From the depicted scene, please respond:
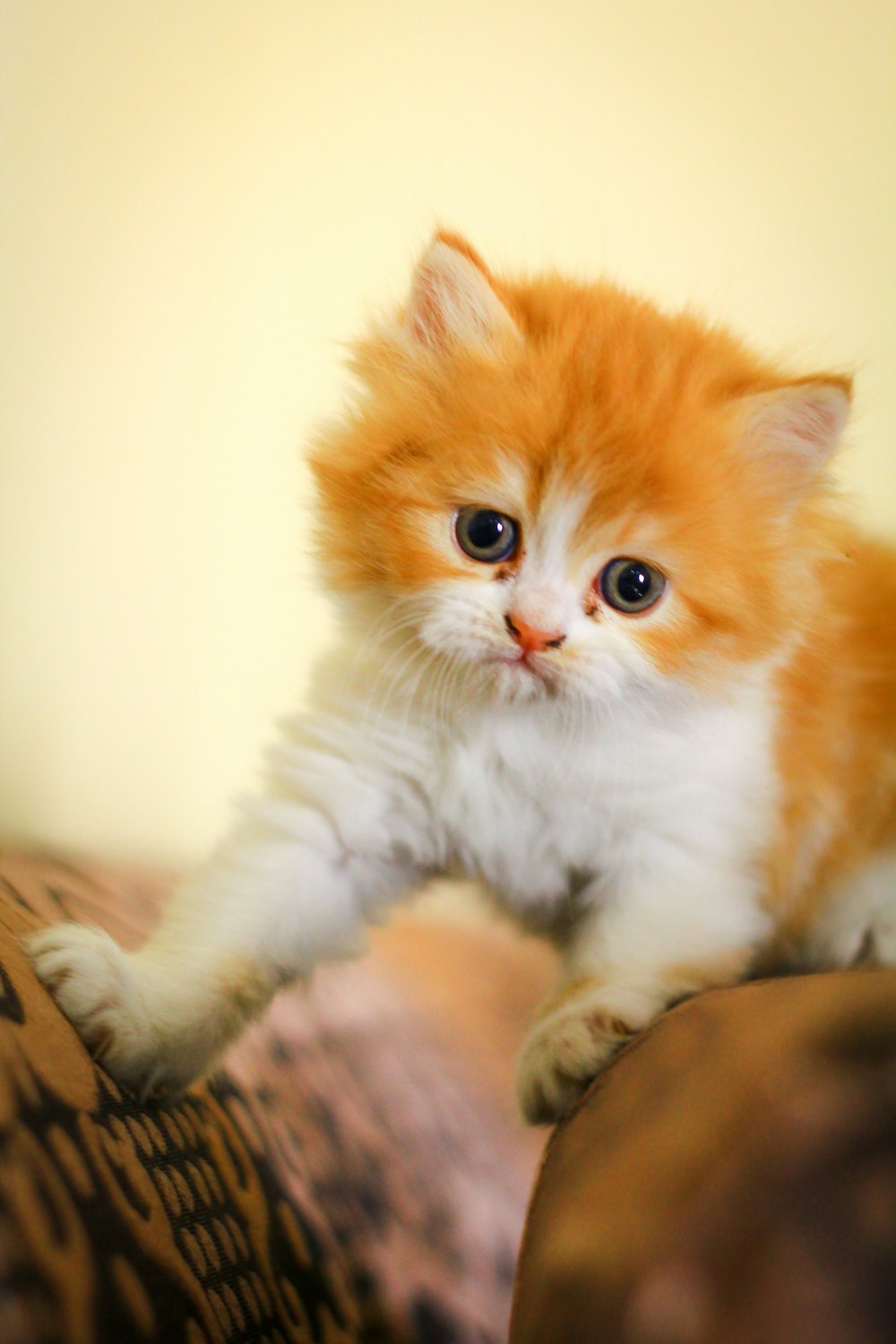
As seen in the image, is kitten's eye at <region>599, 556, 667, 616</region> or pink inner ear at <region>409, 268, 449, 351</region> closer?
kitten's eye at <region>599, 556, 667, 616</region>

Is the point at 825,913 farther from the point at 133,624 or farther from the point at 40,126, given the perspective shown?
the point at 40,126

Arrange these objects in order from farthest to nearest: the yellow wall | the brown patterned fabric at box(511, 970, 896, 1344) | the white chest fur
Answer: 1. the yellow wall
2. the white chest fur
3. the brown patterned fabric at box(511, 970, 896, 1344)

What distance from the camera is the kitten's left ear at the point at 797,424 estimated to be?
99 centimetres

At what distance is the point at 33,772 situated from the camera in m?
1.81

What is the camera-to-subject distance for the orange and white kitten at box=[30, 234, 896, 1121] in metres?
0.93

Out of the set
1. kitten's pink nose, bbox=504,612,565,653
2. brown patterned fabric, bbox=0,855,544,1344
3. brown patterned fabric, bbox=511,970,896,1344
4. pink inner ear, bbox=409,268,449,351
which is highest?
pink inner ear, bbox=409,268,449,351

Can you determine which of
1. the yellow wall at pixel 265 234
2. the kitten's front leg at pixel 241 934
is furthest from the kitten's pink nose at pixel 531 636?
the yellow wall at pixel 265 234

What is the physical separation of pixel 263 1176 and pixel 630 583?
0.66m

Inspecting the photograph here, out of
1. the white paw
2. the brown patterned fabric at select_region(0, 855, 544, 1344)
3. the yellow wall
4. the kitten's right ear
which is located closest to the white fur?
the white paw

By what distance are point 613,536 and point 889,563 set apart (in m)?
0.59

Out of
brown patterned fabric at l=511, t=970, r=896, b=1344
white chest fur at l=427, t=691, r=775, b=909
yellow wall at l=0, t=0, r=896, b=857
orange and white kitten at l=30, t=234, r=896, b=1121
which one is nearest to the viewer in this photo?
brown patterned fabric at l=511, t=970, r=896, b=1344

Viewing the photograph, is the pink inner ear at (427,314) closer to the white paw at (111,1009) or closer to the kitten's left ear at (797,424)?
the kitten's left ear at (797,424)

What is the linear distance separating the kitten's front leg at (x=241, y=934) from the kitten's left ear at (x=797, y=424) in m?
0.55

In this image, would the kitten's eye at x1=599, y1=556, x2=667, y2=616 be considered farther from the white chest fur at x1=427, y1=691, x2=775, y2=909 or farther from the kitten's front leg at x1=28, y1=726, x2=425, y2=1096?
the kitten's front leg at x1=28, y1=726, x2=425, y2=1096
